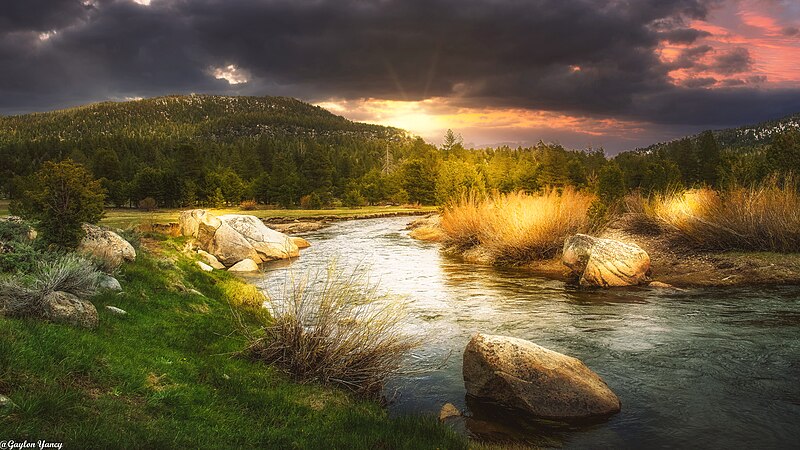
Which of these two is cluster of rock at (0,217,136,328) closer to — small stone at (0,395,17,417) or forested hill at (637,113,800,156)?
small stone at (0,395,17,417)

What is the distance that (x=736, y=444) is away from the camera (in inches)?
277

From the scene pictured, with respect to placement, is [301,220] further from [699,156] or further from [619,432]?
[619,432]

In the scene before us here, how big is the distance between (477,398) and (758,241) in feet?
52.0

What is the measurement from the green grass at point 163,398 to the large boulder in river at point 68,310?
9.2 inches

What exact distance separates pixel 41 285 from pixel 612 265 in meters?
16.1

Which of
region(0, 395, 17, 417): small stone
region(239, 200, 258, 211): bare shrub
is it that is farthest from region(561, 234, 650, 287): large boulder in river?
region(239, 200, 258, 211): bare shrub

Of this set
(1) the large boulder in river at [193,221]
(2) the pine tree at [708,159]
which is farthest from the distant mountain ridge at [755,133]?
(1) the large boulder in river at [193,221]

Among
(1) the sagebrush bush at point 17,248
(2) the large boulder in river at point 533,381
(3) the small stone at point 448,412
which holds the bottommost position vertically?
(3) the small stone at point 448,412

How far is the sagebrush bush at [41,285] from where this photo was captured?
285 inches

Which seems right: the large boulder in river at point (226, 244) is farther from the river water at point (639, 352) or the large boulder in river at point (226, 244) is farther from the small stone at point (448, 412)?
the small stone at point (448, 412)

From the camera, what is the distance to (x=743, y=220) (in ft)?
63.1

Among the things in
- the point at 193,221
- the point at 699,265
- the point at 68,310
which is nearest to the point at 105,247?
the point at 68,310

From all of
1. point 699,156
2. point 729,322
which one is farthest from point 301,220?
point 729,322

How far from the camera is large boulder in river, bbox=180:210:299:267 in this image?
26.4 m
